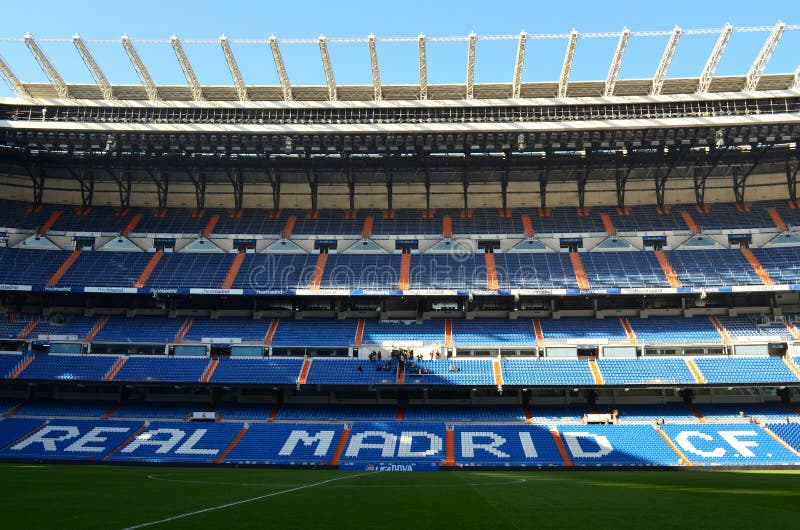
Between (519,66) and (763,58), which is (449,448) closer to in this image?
(519,66)

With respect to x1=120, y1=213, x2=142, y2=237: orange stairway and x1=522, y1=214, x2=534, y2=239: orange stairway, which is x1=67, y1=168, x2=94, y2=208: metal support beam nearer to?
x1=120, y1=213, x2=142, y2=237: orange stairway

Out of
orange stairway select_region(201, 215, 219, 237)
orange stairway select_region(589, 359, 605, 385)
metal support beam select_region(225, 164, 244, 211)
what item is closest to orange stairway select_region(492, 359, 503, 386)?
orange stairway select_region(589, 359, 605, 385)

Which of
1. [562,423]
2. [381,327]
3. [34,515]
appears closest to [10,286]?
[381,327]

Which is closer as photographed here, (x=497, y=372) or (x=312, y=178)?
(x=497, y=372)

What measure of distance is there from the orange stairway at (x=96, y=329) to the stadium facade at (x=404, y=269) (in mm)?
336

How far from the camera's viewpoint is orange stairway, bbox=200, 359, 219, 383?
39.0 meters

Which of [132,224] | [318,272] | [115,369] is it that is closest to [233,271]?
[318,272]

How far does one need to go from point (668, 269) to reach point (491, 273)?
14.6m

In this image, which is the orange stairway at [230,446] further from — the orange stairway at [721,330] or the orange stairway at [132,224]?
the orange stairway at [721,330]

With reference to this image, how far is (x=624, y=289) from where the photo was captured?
41969 millimetres

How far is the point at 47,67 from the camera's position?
41844 millimetres

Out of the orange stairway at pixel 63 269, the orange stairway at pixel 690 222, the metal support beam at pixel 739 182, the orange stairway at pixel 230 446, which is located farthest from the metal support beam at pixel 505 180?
the orange stairway at pixel 63 269

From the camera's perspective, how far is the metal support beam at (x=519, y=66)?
128 feet

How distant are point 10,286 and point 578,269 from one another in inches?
1847
